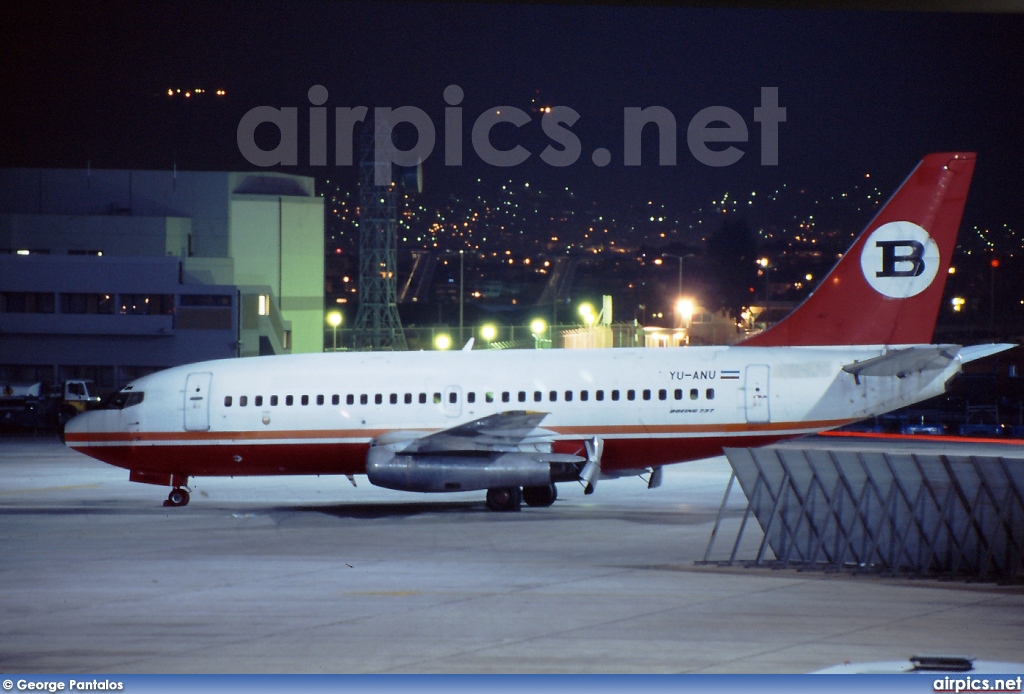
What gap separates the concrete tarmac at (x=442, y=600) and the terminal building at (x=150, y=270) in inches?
1565

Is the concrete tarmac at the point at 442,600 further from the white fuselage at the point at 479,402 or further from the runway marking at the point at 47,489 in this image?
the runway marking at the point at 47,489

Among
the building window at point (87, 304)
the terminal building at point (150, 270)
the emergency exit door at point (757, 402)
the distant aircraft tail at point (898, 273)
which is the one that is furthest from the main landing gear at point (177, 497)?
the building window at point (87, 304)

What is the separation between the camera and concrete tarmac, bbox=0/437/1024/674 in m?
11.9

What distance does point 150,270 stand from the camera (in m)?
Result: 63.2

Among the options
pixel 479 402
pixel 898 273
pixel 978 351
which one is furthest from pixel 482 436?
pixel 978 351

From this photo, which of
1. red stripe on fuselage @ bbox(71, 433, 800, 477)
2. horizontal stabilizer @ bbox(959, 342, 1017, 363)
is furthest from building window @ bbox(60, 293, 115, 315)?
horizontal stabilizer @ bbox(959, 342, 1017, 363)

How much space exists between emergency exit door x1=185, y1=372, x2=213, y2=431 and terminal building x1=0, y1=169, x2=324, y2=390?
35753 mm

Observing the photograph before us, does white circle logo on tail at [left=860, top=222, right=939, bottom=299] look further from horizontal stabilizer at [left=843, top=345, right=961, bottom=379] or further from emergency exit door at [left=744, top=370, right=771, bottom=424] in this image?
emergency exit door at [left=744, top=370, right=771, bottom=424]

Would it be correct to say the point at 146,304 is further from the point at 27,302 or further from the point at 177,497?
the point at 177,497

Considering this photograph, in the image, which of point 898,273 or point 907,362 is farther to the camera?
point 898,273

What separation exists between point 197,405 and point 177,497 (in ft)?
7.37

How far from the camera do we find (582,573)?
16875 mm

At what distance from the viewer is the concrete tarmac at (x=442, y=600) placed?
11.9 meters

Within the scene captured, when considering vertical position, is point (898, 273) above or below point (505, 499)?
above
